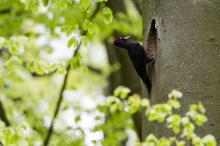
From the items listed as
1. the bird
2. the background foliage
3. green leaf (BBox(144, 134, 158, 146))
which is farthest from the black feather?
green leaf (BBox(144, 134, 158, 146))

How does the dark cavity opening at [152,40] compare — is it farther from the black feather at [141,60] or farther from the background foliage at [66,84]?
the background foliage at [66,84]

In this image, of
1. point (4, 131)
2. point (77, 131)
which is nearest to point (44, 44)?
point (77, 131)

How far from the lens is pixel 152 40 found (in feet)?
8.18

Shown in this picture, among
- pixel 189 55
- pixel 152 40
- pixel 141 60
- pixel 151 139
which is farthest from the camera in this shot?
pixel 152 40

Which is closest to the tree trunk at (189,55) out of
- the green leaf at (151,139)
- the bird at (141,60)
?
the bird at (141,60)

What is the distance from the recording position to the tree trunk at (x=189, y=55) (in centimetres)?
217

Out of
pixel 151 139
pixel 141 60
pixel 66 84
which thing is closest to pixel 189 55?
pixel 141 60

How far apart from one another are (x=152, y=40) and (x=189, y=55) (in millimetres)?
308

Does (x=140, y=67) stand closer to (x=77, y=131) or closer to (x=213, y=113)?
(x=213, y=113)

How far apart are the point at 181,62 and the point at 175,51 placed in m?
0.07

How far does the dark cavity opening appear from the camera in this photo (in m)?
2.44

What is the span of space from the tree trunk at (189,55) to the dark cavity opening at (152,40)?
48 millimetres

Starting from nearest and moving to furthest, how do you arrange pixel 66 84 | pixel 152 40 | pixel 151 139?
pixel 151 139 → pixel 152 40 → pixel 66 84

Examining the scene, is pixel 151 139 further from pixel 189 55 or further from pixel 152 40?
pixel 152 40
